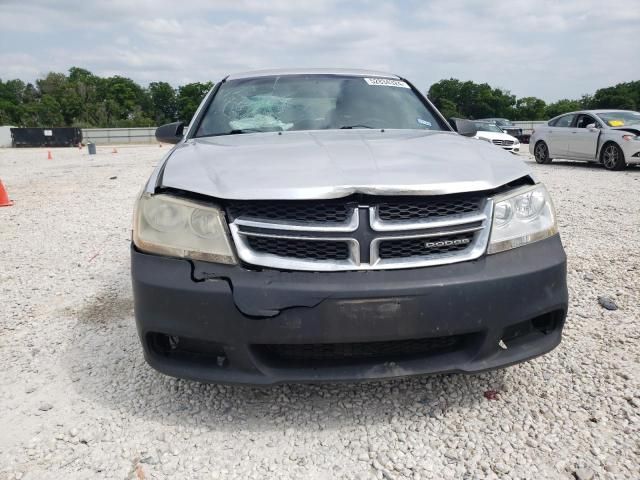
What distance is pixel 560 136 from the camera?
1264cm

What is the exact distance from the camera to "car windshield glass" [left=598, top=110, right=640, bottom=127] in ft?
36.7

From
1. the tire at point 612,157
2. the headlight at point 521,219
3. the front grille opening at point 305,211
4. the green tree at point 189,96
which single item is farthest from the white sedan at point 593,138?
the green tree at point 189,96

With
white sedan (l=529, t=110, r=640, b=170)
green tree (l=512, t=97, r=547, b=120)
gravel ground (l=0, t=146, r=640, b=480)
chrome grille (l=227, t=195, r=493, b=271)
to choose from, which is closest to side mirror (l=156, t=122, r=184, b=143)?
gravel ground (l=0, t=146, r=640, b=480)

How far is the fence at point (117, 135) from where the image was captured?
46.2m

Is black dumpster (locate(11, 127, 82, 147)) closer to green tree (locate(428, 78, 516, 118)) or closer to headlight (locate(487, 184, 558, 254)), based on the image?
headlight (locate(487, 184, 558, 254))

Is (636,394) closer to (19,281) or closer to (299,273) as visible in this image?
(299,273)

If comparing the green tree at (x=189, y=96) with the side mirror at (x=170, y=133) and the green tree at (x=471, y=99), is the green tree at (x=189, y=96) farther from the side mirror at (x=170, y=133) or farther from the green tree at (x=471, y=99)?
the side mirror at (x=170, y=133)

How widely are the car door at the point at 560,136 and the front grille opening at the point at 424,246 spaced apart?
1205 cm

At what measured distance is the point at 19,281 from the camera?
410cm

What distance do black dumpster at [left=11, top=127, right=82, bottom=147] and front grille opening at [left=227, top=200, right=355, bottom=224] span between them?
1581 inches

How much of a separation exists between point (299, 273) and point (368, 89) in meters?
1.96

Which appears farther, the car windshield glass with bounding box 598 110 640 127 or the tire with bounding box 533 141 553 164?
the tire with bounding box 533 141 553 164

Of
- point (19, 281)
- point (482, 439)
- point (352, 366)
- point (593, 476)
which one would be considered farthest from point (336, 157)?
point (19, 281)

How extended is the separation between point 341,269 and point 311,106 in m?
1.64
